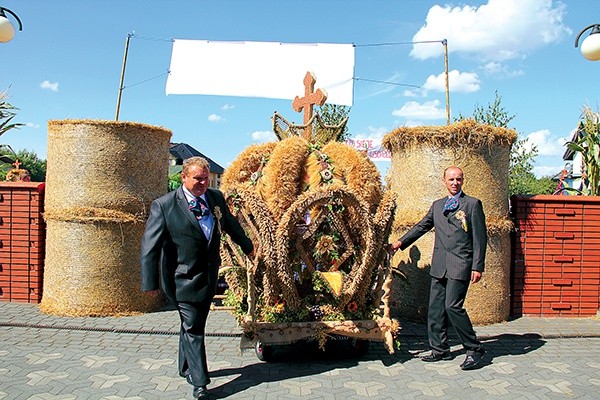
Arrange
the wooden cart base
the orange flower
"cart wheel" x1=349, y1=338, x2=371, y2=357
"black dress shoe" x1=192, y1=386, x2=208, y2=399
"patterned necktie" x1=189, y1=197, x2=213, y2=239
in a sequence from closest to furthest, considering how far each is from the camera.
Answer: "black dress shoe" x1=192, y1=386, x2=208, y2=399 → "patterned necktie" x1=189, y1=197, x2=213, y2=239 → the wooden cart base → the orange flower → "cart wheel" x1=349, y1=338, x2=371, y2=357

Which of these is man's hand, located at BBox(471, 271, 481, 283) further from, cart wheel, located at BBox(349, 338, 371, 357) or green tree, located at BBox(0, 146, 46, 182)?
green tree, located at BBox(0, 146, 46, 182)

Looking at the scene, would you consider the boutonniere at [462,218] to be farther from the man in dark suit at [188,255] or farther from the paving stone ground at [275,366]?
the man in dark suit at [188,255]

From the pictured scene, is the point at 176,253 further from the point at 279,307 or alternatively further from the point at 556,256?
the point at 556,256

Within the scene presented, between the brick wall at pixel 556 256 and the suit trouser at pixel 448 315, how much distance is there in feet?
7.65

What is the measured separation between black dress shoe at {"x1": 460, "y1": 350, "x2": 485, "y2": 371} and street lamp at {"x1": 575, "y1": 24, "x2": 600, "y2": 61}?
437 centimetres

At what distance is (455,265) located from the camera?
500cm

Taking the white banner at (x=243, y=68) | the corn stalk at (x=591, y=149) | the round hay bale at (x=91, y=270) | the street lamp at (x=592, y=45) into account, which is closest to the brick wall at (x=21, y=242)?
the round hay bale at (x=91, y=270)

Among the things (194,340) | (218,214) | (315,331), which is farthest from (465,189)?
(194,340)

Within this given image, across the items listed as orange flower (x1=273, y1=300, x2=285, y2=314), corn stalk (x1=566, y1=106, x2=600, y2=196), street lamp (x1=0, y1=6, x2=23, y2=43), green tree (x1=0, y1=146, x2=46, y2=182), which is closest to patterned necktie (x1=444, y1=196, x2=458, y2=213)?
orange flower (x1=273, y1=300, x2=285, y2=314)

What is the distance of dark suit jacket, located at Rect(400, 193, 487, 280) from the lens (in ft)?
16.3

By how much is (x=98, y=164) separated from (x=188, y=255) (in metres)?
3.16

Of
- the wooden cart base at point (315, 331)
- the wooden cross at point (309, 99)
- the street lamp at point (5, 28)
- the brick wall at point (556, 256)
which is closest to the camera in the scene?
the wooden cart base at point (315, 331)

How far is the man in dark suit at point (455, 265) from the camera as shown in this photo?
493 centimetres

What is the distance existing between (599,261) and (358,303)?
4259 mm
